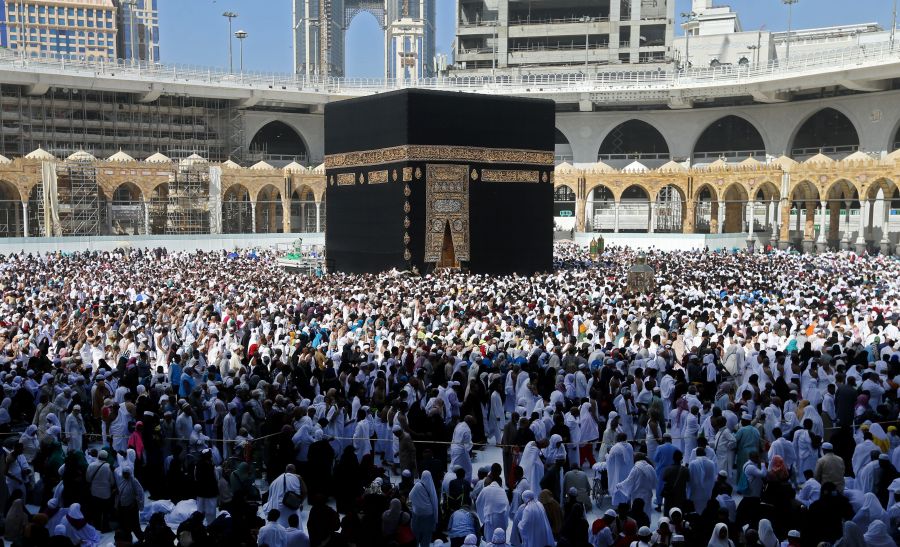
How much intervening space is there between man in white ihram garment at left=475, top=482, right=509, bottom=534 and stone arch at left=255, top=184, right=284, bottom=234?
2567 cm

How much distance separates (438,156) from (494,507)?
13.7m

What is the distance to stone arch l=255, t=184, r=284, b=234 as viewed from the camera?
31428 mm

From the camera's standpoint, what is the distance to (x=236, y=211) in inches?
1298

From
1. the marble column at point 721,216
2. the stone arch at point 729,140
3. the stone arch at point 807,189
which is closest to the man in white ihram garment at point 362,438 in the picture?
the stone arch at point 807,189

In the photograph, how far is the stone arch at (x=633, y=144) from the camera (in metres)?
37.9

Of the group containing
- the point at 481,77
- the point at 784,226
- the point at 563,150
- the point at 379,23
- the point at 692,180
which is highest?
the point at 379,23

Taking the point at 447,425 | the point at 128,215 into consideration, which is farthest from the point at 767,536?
the point at 128,215

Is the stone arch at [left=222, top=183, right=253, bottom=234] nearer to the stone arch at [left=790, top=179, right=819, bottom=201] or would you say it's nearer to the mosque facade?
the mosque facade

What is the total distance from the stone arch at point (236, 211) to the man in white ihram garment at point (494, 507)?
85.6ft

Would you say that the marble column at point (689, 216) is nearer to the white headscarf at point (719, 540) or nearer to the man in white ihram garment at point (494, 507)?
the man in white ihram garment at point (494, 507)

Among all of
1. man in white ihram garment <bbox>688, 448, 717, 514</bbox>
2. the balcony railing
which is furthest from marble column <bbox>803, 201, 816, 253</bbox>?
man in white ihram garment <bbox>688, 448, 717, 514</bbox>

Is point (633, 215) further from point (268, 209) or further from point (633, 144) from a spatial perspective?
point (268, 209)

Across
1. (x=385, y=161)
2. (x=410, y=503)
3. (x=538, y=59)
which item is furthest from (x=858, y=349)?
(x=538, y=59)

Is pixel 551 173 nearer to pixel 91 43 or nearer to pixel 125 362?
pixel 125 362
